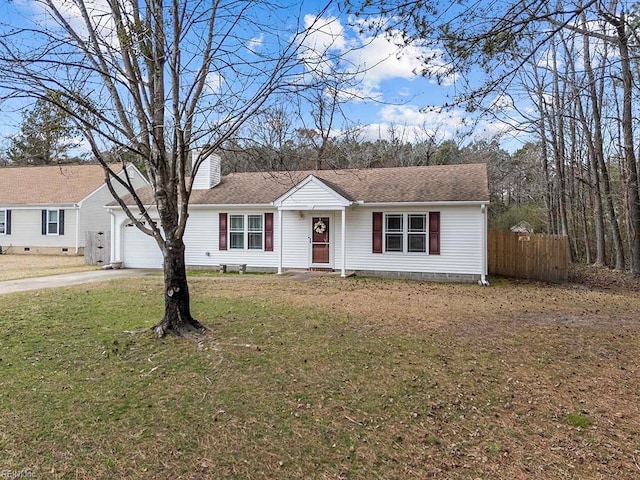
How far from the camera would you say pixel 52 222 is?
23609 millimetres

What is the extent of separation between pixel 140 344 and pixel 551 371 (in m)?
5.25

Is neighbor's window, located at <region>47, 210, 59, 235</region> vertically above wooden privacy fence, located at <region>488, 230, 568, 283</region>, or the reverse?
neighbor's window, located at <region>47, 210, 59, 235</region>

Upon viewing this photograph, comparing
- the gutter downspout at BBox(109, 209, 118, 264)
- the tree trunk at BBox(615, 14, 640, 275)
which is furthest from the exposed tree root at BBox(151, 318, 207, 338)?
the tree trunk at BBox(615, 14, 640, 275)

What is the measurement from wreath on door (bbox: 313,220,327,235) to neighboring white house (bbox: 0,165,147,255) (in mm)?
13208

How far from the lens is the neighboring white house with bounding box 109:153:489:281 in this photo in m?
13.8

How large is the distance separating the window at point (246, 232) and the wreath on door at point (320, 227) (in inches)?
81.3

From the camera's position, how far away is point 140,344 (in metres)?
5.79

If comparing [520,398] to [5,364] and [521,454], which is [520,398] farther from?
[5,364]

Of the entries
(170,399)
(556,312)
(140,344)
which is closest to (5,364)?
(140,344)

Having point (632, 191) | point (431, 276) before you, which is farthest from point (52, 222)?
point (632, 191)

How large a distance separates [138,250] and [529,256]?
1485cm

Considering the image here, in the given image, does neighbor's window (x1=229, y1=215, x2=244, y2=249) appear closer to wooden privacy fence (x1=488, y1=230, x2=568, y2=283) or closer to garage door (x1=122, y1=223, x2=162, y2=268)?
garage door (x1=122, y1=223, x2=162, y2=268)

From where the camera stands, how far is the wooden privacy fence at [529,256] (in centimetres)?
1444

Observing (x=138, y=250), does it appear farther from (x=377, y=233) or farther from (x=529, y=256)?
(x=529, y=256)
